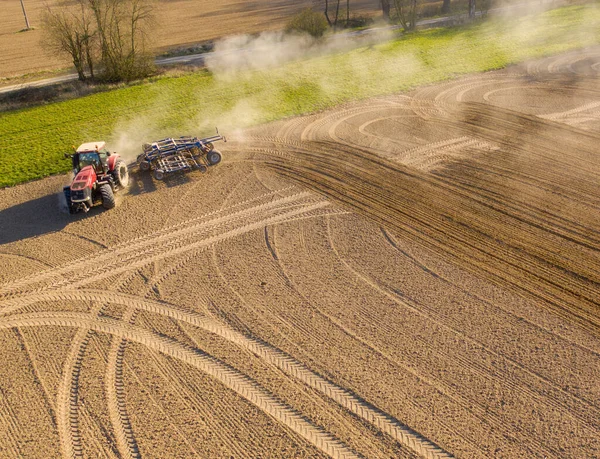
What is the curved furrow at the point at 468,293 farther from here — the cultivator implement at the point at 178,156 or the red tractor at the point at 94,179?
the red tractor at the point at 94,179

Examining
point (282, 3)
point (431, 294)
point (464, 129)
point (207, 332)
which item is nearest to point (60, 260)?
point (207, 332)

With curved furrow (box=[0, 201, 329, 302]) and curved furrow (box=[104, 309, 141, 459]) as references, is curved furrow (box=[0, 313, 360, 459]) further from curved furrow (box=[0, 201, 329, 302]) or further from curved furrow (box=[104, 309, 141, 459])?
curved furrow (box=[0, 201, 329, 302])

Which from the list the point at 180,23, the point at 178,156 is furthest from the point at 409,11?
the point at 178,156

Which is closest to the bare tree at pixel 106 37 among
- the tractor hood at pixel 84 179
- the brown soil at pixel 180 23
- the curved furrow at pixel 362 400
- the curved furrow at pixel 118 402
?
the brown soil at pixel 180 23

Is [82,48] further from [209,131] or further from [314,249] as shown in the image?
[314,249]

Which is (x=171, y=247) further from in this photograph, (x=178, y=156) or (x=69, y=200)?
(x=178, y=156)

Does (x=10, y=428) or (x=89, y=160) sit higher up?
(x=89, y=160)
